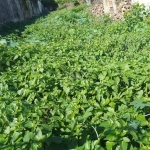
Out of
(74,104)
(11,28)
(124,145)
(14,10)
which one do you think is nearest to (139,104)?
(74,104)

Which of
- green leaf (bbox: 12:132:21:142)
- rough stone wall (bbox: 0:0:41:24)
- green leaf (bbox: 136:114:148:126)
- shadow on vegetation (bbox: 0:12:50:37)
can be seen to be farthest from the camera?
rough stone wall (bbox: 0:0:41:24)

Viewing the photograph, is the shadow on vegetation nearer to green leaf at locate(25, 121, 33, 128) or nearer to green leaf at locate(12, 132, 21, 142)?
green leaf at locate(25, 121, 33, 128)

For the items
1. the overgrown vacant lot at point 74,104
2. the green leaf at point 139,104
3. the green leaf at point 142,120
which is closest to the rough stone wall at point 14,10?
the overgrown vacant lot at point 74,104

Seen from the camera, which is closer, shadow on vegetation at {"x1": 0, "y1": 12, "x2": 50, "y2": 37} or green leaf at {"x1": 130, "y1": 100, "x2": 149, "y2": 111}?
green leaf at {"x1": 130, "y1": 100, "x2": 149, "y2": 111}

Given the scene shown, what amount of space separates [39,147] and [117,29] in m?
6.68

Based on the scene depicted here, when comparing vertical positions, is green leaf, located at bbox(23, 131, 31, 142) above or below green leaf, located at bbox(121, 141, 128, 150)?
above

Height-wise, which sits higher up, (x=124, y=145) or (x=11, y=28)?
(x=124, y=145)

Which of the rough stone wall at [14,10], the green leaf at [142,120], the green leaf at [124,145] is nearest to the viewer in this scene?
the green leaf at [124,145]

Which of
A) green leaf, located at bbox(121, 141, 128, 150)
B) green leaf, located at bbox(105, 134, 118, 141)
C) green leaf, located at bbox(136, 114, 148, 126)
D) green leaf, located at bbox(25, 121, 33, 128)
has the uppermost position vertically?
green leaf, located at bbox(25, 121, 33, 128)

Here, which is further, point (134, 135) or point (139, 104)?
point (139, 104)

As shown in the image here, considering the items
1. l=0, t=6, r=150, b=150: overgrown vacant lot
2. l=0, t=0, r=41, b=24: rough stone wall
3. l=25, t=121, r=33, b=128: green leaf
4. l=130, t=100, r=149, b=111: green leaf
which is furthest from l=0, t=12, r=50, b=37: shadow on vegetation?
l=25, t=121, r=33, b=128: green leaf

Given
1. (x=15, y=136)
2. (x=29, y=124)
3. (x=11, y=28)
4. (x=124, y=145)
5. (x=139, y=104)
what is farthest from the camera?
(x=11, y=28)

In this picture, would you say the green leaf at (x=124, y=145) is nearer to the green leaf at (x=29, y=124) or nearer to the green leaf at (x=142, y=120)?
the green leaf at (x=142, y=120)

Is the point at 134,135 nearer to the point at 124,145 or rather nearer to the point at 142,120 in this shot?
the point at 124,145
